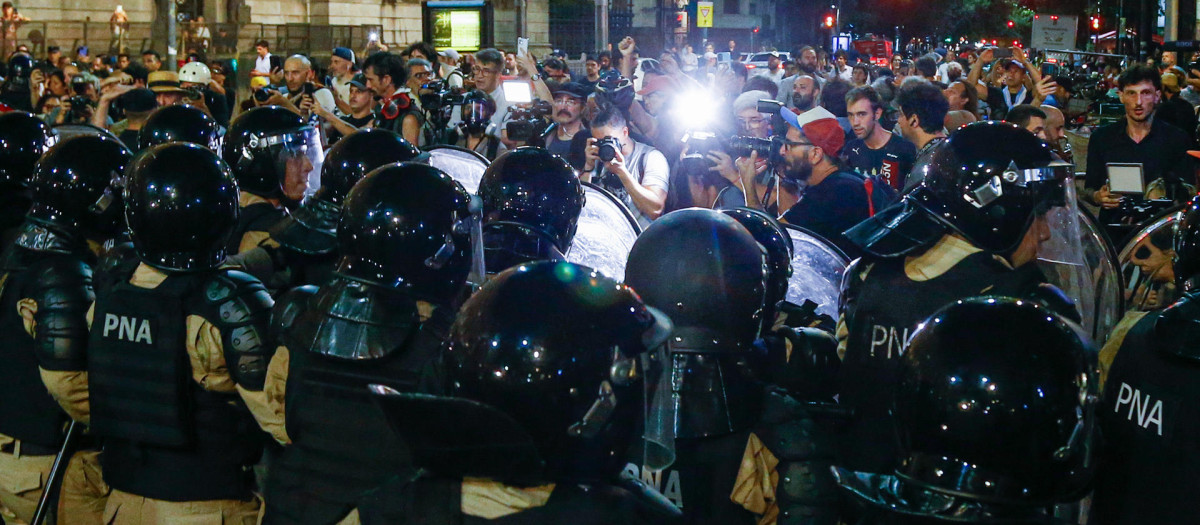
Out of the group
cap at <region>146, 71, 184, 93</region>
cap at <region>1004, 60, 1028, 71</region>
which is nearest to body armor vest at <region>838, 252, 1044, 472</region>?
cap at <region>146, 71, 184, 93</region>

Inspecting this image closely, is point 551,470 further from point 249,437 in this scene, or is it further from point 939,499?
point 249,437

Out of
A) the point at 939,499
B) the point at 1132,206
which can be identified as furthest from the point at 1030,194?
the point at 1132,206

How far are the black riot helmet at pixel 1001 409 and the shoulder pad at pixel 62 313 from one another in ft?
9.88

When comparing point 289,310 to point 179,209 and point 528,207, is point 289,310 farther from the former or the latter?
point 528,207

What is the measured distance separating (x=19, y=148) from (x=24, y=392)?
6.40ft

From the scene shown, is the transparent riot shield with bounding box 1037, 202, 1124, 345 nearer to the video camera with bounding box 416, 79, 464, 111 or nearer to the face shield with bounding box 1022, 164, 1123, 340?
the face shield with bounding box 1022, 164, 1123, 340

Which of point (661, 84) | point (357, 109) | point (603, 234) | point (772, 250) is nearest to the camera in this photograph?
point (772, 250)

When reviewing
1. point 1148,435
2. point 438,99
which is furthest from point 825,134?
point 438,99

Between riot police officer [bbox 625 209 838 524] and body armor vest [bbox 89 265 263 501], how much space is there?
154cm

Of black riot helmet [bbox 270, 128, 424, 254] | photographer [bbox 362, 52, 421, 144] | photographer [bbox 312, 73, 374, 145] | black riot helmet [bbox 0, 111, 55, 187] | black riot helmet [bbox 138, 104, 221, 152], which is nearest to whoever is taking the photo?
black riot helmet [bbox 270, 128, 424, 254]

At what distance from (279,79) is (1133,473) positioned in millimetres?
14735

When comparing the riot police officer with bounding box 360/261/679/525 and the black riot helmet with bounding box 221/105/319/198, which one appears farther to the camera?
the black riot helmet with bounding box 221/105/319/198

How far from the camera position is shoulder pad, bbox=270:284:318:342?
321 cm

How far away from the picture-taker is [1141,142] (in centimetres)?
747
